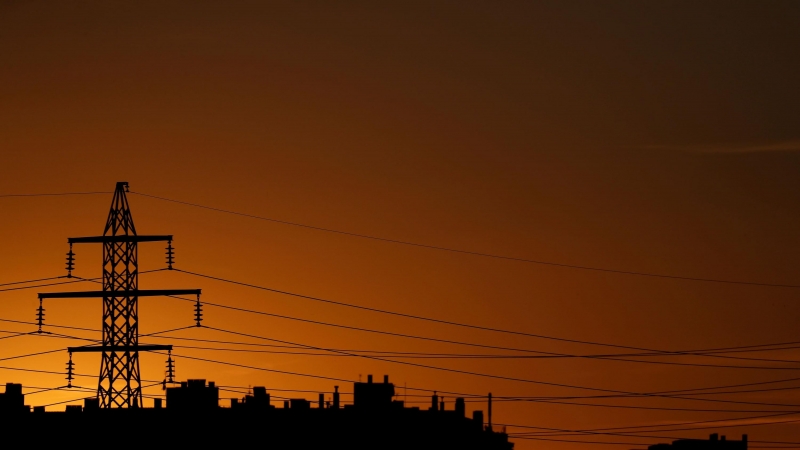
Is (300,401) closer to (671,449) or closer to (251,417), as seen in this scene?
(251,417)

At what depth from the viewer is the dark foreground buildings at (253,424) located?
134 m

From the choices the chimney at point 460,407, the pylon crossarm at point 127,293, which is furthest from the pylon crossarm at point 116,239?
the chimney at point 460,407

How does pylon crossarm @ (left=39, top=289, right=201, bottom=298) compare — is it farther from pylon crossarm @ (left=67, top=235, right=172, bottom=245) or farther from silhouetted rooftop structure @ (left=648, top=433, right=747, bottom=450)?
silhouetted rooftop structure @ (left=648, top=433, right=747, bottom=450)

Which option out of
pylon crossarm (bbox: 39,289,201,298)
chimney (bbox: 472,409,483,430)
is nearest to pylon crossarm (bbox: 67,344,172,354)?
pylon crossarm (bbox: 39,289,201,298)

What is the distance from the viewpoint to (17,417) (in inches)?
5399

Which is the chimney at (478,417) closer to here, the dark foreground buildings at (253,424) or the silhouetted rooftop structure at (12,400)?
the dark foreground buildings at (253,424)

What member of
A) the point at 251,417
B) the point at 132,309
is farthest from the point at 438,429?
the point at 132,309

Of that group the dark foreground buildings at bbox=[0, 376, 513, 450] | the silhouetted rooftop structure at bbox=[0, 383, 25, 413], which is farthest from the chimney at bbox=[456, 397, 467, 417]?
the silhouetted rooftop structure at bbox=[0, 383, 25, 413]

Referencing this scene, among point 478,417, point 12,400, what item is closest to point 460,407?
point 478,417

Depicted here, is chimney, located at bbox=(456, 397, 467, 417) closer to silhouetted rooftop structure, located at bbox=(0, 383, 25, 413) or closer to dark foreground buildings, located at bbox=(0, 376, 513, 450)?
dark foreground buildings, located at bbox=(0, 376, 513, 450)

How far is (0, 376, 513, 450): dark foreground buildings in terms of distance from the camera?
134500mm

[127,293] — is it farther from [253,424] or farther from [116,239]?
[253,424]

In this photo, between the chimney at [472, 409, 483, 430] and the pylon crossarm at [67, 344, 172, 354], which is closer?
the pylon crossarm at [67, 344, 172, 354]

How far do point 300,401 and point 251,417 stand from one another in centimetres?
417
